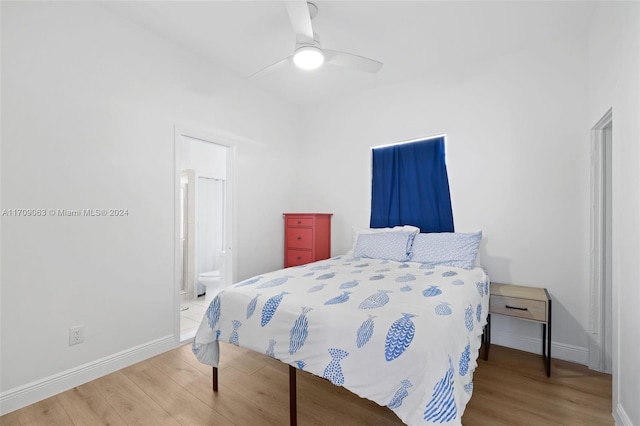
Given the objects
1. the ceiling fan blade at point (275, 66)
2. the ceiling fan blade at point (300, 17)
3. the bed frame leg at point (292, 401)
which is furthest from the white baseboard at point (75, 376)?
the ceiling fan blade at point (300, 17)

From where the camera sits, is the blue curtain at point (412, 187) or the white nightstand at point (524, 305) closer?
the white nightstand at point (524, 305)

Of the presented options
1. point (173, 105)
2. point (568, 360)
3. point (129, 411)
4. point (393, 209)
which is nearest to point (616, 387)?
point (568, 360)

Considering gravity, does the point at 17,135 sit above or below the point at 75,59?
below

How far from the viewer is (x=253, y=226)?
354cm

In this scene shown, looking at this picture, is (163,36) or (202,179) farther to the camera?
(202,179)

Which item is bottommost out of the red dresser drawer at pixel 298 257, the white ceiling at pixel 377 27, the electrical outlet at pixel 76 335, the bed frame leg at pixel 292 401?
the bed frame leg at pixel 292 401

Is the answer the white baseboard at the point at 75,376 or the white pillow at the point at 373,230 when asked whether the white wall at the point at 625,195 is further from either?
the white baseboard at the point at 75,376

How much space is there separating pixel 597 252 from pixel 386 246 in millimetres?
1641

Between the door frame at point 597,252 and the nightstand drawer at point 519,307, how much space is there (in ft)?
1.58

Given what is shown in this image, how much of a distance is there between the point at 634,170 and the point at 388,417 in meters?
1.89

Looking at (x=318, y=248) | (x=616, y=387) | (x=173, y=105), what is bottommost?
(x=616, y=387)

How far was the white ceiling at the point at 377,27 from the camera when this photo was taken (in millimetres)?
2205

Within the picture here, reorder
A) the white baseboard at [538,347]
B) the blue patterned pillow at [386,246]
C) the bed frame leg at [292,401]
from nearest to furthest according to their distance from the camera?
the bed frame leg at [292,401] → the white baseboard at [538,347] → the blue patterned pillow at [386,246]

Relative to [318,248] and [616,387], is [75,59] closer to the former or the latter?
[318,248]
